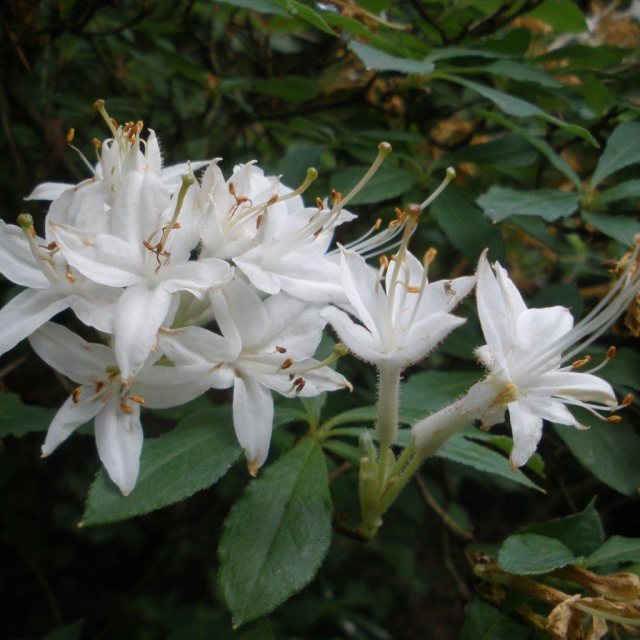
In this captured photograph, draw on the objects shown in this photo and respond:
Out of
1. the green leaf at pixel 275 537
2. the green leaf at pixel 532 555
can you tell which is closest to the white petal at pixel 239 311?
the green leaf at pixel 275 537

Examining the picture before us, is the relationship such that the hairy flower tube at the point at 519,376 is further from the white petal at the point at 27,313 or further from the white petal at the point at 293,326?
the white petal at the point at 27,313

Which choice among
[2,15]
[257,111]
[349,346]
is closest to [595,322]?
[349,346]

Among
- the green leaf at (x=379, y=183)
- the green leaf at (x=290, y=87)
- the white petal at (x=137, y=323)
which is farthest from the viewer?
the green leaf at (x=290, y=87)

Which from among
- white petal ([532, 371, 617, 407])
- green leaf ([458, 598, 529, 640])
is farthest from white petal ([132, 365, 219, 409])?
green leaf ([458, 598, 529, 640])

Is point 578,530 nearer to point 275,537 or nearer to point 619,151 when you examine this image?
point 275,537

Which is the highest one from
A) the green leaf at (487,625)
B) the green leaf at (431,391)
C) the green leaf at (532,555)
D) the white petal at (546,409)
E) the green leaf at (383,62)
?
the green leaf at (383,62)
